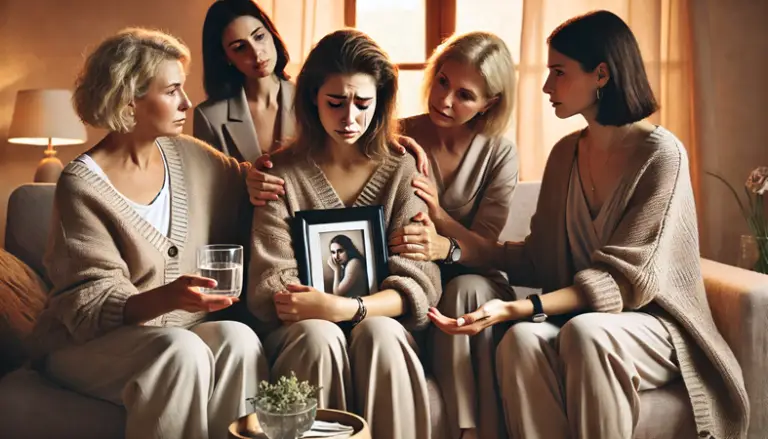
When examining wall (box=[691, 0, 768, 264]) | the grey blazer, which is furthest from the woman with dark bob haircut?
wall (box=[691, 0, 768, 264])

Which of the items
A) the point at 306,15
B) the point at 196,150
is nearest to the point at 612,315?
the point at 196,150

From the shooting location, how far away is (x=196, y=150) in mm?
2297

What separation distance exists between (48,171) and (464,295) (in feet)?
7.95

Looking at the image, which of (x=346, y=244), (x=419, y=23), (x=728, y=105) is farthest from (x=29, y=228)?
(x=728, y=105)

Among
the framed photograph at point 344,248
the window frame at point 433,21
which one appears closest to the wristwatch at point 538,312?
the framed photograph at point 344,248

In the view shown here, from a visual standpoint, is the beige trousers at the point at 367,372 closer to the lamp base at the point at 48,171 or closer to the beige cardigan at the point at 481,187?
the beige cardigan at the point at 481,187

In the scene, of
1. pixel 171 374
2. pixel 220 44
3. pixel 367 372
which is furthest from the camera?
pixel 220 44

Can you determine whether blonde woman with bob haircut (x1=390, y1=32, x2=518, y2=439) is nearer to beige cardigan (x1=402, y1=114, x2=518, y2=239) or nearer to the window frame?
beige cardigan (x1=402, y1=114, x2=518, y2=239)

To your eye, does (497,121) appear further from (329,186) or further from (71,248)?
(71,248)

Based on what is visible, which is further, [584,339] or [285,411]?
[584,339]

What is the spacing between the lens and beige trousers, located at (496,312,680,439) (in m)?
1.95

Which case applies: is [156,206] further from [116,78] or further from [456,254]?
[456,254]

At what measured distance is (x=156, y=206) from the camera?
2.14 meters

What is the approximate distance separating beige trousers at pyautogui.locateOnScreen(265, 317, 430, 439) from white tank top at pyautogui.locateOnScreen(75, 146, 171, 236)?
0.43 metres
